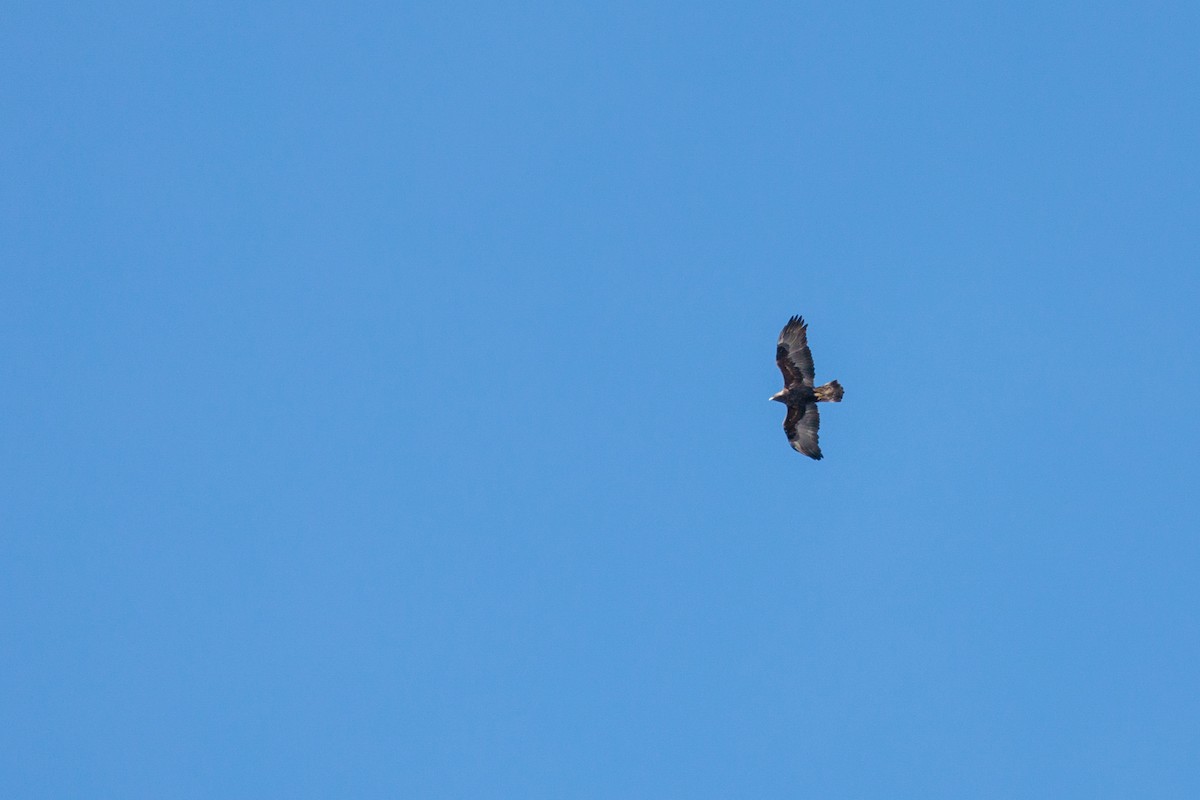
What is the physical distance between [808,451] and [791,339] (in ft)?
12.8

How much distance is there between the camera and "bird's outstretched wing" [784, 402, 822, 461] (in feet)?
191

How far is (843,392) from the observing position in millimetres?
57062

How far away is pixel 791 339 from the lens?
57031 millimetres

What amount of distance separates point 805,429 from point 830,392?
75.4 inches

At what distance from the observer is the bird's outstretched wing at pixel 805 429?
2292 inches

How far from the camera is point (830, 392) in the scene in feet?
187

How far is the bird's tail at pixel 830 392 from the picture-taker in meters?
57.1

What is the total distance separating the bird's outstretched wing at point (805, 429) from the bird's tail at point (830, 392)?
2.98 ft

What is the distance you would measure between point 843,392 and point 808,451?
258cm

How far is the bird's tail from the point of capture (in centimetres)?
5706

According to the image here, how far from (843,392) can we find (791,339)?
2.32 metres

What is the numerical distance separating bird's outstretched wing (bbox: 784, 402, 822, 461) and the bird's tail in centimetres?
91

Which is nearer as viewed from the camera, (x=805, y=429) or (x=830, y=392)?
(x=830, y=392)
